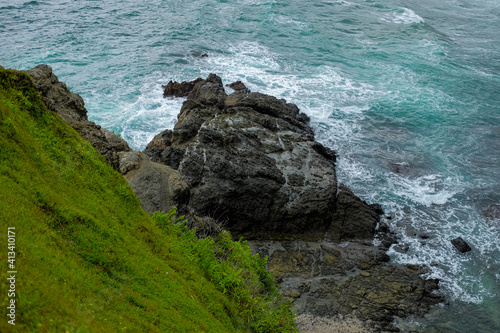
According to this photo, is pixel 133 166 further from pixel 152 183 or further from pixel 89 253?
pixel 89 253

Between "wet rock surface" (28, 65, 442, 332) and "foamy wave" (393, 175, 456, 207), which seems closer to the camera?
"wet rock surface" (28, 65, 442, 332)

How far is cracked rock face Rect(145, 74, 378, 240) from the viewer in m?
20.1

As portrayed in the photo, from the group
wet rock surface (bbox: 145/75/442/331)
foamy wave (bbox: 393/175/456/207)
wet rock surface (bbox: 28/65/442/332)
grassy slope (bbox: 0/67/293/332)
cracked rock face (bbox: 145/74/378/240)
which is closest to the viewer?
grassy slope (bbox: 0/67/293/332)

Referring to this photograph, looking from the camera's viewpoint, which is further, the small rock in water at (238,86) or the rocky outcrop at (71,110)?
the small rock in water at (238,86)

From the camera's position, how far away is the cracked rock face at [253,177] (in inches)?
791

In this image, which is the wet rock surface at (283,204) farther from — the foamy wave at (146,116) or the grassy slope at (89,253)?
the foamy wave at (146,116)

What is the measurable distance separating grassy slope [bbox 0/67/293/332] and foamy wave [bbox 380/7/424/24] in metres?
48.6

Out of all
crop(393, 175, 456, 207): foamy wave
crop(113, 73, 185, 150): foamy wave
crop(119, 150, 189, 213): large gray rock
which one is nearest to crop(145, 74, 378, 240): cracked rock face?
crop(119, 150, 189, 213): large gray rock

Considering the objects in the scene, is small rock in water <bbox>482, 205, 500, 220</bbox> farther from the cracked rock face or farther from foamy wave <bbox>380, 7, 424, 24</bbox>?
foamy wave <bbox>380, 7, 424, 24</bbox>

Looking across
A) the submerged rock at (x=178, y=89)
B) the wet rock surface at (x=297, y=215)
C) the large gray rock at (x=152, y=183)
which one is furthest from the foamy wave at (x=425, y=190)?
the submerged rock at (x=178, y=89)

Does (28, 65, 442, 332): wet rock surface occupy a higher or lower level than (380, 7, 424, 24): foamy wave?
lower

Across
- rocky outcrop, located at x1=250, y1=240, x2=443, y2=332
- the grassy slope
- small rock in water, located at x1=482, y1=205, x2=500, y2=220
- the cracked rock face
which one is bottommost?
rocky outcrop, located at x1=250, y1=240, x2=443, y2=332

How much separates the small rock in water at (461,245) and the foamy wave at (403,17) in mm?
38205

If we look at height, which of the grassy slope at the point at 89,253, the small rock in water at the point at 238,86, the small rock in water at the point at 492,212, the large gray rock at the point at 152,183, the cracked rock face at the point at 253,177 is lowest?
the small rock in water at the point at 492,212
